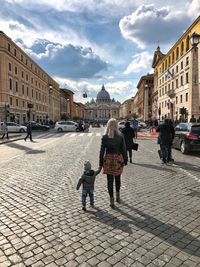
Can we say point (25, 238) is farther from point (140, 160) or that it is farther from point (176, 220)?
point (140, 160)

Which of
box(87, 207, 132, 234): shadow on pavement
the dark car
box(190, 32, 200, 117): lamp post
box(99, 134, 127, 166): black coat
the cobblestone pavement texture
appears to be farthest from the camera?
box(190, 32, 200, 117): lamp post

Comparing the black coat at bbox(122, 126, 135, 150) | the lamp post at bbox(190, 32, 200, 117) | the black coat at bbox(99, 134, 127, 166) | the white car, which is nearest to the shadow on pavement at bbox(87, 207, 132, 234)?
the black coat at bbox(99, 134, 127, 166)

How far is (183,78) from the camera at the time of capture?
150 ft

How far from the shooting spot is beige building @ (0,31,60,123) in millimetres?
44469

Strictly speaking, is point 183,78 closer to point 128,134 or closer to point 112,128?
point 128,134

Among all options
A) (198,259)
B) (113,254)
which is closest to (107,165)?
(113,254)

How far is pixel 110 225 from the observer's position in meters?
4.40

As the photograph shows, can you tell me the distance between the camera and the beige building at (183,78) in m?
39.5

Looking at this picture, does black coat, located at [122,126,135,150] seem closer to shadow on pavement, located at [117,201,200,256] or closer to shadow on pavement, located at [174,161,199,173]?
shadow on pavement, located at [174,161,199,173]

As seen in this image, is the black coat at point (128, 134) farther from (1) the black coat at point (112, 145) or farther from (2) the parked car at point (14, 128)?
(2) the parked car at point (14, 128)

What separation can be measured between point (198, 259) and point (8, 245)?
2.57 m

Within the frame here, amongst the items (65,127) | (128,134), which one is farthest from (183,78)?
(128,134)

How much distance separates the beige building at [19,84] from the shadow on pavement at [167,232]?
3038 centimetres

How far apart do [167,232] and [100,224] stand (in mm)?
1087
